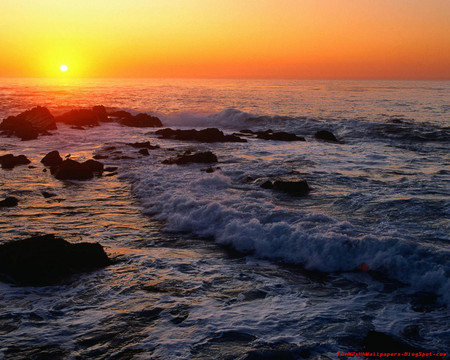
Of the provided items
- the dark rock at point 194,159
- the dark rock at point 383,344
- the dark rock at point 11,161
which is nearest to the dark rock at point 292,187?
the dark rock at point 194,159

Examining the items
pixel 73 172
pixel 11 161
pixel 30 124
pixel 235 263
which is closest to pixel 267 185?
pixel 235 263

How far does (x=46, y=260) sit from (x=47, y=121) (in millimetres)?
27542

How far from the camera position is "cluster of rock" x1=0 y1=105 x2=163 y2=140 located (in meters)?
29.1

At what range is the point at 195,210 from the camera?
36.6 feet

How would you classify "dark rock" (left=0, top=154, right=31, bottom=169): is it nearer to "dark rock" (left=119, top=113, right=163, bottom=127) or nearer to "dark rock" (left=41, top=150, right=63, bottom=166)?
"dark rock" (left=41, top=150, right=63, bottom=166)

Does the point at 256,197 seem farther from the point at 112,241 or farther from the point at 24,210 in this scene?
the point at 24,210

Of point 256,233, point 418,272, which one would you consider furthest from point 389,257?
point 256,233

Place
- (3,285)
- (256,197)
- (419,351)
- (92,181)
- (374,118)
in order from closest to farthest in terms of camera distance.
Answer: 1. (419,351)
2. (3,285)
3. (256,197)
4. (92,181)
5. (374,118)

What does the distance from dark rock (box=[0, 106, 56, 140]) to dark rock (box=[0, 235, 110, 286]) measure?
22.3m

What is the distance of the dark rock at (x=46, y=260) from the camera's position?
23.0 feet

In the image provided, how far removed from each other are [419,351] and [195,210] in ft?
22.9

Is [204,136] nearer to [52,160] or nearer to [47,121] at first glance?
[52,160]

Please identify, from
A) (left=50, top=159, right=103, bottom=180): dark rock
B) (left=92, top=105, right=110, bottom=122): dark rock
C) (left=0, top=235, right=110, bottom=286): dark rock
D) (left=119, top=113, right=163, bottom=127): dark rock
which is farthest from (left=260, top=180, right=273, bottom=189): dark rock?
(left=92, top=105, right=110, bottom=122): dark rock

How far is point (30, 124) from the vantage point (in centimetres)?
2992
